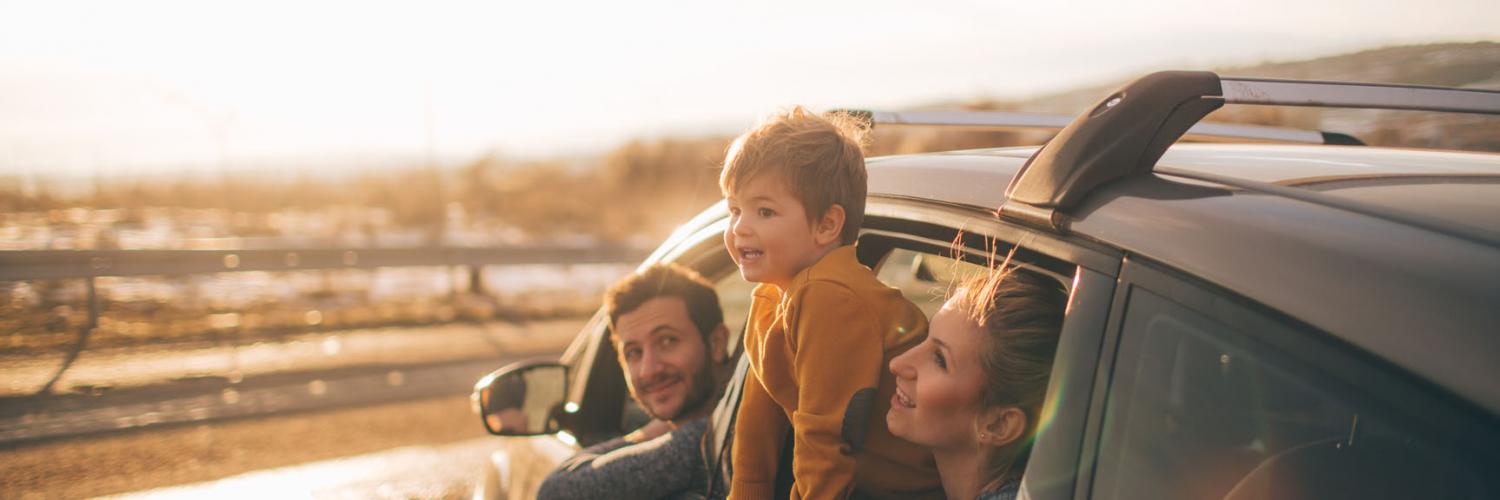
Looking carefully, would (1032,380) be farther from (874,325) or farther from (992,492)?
(874,325)

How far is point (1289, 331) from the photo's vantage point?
1.20 m

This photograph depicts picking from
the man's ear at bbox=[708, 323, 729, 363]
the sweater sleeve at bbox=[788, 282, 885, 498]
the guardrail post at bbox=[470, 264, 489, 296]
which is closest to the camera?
the sweater sleeve at bbox=[788, 282, 885, 498]

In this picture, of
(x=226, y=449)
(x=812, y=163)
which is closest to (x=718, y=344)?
(x=812, y=163)

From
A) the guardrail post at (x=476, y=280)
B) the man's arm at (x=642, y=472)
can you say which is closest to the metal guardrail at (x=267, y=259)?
the guardrail post at (x=476, y=280)

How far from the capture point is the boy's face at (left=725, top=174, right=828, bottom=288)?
2.49 metres

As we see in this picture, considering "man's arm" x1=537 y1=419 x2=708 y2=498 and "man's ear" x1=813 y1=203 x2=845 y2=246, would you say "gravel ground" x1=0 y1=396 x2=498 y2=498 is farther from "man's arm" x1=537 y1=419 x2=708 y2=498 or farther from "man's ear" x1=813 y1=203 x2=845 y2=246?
"man's ear" x1=813 y1=203 x2=845 y2=246

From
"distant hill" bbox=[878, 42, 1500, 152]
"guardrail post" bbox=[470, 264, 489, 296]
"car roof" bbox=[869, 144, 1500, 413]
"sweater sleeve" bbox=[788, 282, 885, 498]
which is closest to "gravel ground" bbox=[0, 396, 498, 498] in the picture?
"sweater sleeve" bbox=[788, 282, 885, 498]

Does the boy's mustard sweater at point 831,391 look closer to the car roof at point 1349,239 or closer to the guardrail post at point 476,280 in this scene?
the car roof at point 1349,239

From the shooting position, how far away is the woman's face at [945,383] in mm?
1834

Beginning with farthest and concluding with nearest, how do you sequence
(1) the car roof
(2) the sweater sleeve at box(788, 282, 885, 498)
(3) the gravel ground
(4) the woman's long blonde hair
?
(3) the gravel ground
(2) the sweater sleeve at box(788, 282, 885, 498)
(4) the woman's long blonde hair
(1) the car roof

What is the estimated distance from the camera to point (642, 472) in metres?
2.61

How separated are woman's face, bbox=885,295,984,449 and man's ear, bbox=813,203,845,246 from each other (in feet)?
1.87

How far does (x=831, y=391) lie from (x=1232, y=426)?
3.00 feet

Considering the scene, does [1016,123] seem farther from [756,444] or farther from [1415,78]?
[756,444]
